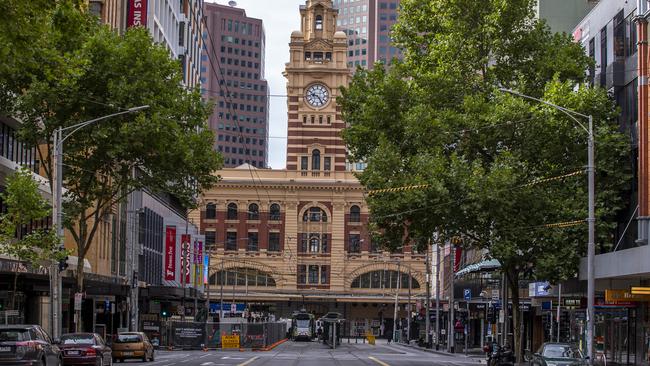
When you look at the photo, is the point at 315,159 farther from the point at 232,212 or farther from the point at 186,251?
the point at 186,251

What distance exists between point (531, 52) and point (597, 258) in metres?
10.0

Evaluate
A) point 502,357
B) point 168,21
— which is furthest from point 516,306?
point 168,21

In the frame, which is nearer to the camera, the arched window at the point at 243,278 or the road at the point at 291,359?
the road at the point at 291,359

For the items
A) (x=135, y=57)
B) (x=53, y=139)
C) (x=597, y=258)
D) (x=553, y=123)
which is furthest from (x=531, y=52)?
(x=53, y=139)

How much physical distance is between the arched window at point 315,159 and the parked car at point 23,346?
10031cm

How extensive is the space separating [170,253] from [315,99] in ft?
148

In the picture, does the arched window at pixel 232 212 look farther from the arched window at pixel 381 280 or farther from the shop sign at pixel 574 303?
the shop sign at pixel 574 303

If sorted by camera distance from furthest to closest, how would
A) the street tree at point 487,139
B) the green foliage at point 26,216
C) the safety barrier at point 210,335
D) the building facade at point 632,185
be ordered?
the safety barrier at point 210,335 → the street tree at point 487,139 → the building facade at point 632,185 → the green foliage at point 26,216

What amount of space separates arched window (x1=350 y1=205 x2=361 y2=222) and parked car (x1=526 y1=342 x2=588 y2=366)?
9208 centimetres

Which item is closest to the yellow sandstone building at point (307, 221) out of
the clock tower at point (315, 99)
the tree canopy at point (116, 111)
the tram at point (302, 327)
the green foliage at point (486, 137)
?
the clock tower at point (315, 99)

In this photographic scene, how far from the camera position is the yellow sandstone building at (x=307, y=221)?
12744 cm

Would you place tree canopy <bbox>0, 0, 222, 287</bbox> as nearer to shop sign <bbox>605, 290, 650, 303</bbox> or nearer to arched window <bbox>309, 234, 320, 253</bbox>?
shop sign <bbox>605, 290, 650, 303</bbox>

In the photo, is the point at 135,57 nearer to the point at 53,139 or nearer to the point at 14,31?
the point at 53,139

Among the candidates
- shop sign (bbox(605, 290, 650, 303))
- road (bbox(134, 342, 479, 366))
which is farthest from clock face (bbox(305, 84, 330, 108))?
shop sign (bbox(605, 290, 650, 303))
